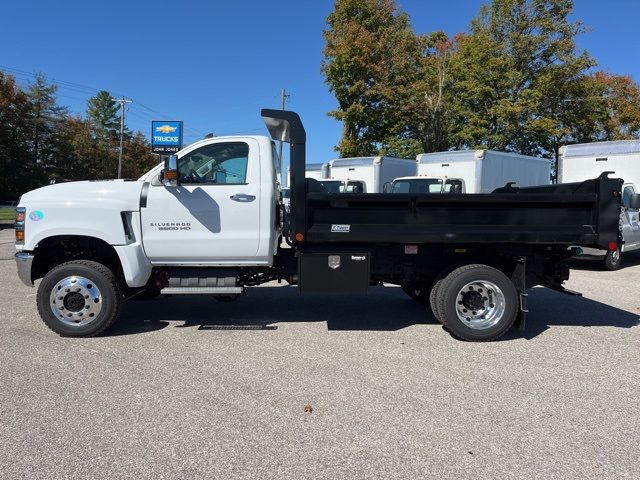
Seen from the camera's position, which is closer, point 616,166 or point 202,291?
point 202,291

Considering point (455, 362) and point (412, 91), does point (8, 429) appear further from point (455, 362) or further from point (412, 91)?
point (412, 91)

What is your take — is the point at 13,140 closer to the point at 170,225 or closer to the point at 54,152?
the point at 54,152

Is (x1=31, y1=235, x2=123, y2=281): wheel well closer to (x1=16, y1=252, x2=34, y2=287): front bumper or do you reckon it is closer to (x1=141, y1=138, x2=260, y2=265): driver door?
(x1=16, y1=252, x2=34, y2=287): front bumper

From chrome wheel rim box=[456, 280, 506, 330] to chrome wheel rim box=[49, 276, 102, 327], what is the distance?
4037 mm

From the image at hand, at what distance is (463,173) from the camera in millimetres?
13570

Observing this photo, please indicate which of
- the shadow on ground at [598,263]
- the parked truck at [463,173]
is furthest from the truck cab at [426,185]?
the shadow on ground at [598,263]

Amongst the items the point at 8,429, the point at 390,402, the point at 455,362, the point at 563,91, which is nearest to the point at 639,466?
the point at 390,402

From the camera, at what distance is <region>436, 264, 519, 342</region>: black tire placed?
5.50 m

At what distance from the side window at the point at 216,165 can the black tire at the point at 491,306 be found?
2.63m

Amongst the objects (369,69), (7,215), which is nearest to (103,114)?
(7,215)

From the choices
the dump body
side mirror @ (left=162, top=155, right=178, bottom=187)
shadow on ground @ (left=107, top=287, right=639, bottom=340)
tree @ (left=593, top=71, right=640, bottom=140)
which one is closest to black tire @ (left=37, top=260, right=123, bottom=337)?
shadow on ground @ (left=107, top=287, right=639, bottom=340)

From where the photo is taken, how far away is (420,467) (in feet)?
9.77

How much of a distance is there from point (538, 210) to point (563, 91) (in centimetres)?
2176

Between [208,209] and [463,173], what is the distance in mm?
9676
